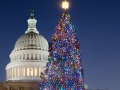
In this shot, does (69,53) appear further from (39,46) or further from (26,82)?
(39,46)

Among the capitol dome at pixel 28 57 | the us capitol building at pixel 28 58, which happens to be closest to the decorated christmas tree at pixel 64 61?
the us capitol building at pixel 28 58

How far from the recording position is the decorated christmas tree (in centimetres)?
4544

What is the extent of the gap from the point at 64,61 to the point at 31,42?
76870mm

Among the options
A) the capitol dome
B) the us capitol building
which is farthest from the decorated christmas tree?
the capitol dome

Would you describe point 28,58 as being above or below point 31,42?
below

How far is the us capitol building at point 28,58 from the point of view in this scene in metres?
118

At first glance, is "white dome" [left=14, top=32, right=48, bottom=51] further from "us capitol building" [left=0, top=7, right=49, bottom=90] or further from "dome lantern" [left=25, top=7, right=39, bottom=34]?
"dome lantern" [left=25, top=7, right=39, bottom=34]

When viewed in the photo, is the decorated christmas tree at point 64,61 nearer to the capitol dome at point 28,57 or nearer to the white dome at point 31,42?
the capitol dome at point 28,57

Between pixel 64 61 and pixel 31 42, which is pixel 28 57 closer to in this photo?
pixel 31 42

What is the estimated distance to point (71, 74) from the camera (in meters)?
45.6

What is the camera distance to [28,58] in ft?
398

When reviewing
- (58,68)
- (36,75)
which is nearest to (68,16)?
(58,68)

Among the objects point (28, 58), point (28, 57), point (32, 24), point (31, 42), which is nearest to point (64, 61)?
point (28, 58)

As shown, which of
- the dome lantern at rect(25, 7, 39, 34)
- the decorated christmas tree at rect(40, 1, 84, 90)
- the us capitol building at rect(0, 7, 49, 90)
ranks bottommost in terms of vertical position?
the decorated christmas tree at rect(40, 1, 84, 90)
